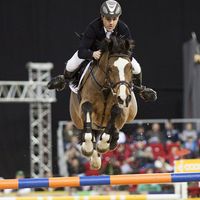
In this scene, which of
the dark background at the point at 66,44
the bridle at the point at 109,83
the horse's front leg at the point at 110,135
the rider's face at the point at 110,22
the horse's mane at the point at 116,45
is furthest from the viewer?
the dark background at the point at 66,44

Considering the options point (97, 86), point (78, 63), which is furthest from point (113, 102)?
point (78, 63)

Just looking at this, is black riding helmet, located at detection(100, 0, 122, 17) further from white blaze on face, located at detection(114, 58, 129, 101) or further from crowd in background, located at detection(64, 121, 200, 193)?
crowd in background, located at detection(64, 121, 200, 193)

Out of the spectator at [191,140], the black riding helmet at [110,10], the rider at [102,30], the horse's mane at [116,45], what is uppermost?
the black riding helmet at [110,10]

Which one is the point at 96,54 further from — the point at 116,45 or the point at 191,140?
the point at 191,140

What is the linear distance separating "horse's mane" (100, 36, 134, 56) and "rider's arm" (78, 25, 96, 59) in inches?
7.8

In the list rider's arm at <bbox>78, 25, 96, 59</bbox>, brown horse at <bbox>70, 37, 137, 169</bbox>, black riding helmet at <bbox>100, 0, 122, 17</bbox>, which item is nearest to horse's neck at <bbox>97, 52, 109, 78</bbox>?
brown horse at <bbox>70, 37, 137, 169</bbox>

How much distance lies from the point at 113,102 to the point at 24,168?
12572mm

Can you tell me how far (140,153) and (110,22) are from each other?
9501 mm

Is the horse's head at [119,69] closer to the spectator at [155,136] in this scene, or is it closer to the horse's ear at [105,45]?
the horse's ear at [105,45]

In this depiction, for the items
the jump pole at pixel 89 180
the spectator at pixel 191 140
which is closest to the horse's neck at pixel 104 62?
the jump pole at pixel 89 180

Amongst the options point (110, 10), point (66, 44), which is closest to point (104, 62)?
point (110, 10)

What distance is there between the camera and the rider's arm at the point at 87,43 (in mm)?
9062

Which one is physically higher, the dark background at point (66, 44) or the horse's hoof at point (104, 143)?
the dark background at point (66, 44)

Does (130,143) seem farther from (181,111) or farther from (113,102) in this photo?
(113,102)
